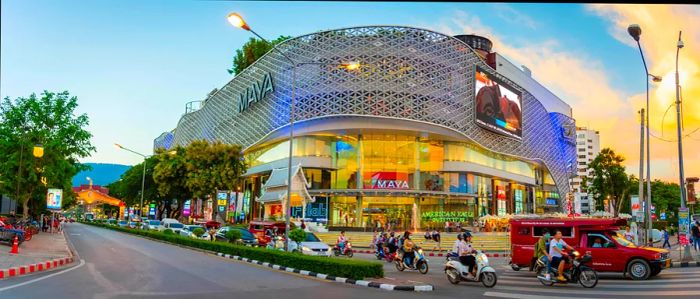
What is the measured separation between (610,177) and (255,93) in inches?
1660

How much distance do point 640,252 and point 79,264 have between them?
19.2 metres

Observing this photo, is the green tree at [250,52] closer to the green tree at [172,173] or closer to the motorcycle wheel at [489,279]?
the green tree at [172,173]

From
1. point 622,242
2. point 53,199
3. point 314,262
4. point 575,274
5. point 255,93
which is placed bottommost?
point 314,262

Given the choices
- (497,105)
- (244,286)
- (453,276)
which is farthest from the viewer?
(497,105)

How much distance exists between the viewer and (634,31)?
20.5m

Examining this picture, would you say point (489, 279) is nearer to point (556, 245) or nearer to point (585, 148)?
point (556, 245)

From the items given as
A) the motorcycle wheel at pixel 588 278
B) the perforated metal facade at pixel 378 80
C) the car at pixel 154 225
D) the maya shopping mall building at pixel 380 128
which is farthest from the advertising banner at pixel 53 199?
the motorcycle wheel at pixel 588 278

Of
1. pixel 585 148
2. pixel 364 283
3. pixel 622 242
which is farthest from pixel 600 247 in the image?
pixel 585 148

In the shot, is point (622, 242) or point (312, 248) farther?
point (312, 248)

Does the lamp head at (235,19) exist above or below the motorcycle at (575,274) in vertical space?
above

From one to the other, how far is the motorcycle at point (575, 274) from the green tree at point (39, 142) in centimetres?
3275

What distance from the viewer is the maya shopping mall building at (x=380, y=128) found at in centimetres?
5731

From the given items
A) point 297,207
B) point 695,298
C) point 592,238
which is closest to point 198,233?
point 297,207

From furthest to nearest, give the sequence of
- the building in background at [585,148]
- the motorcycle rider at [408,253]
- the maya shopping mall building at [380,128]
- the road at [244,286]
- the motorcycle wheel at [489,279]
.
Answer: the building in background at [585,148], the maya shopping mall building at [380,128], the motorcycle rider at [408,253], the motorcycle wheel at [489,279], the road at [244,286]
